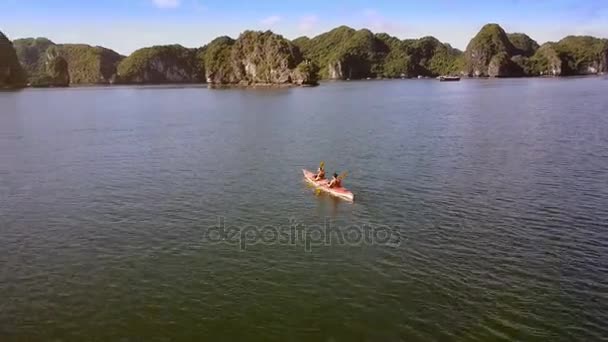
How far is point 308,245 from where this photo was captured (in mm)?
34625

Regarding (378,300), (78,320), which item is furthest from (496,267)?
(78,320)

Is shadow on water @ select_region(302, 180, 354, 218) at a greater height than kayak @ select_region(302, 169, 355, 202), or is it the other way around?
kayak @ select_region(302, 169, 355, 202)

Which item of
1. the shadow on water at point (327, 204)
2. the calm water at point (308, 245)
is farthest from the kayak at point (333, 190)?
the calm water at point (308, 245)

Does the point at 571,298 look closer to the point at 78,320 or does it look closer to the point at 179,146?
the point at 78,320

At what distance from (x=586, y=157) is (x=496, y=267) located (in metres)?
38.9

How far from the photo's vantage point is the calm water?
81.3ft

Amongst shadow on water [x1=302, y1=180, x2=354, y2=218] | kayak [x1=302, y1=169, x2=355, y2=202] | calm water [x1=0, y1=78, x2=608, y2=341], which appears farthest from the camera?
kayak [x1=302, y1=169, x2=355, y2=202]

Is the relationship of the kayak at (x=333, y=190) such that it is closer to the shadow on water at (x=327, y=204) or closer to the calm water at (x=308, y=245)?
the shadow on water at (x=327, y=204)

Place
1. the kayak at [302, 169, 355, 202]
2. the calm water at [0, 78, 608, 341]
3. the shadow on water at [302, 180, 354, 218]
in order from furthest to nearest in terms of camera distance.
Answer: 1. the kayak at [302, 169, 355, 202]
2. the shadow on water at [302, 180, 354, 218]
3. the calm water at [0, 78, 608, 341]

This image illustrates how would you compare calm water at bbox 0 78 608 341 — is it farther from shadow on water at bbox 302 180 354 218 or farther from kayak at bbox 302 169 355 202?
kayak at bbox 302 169 355 202

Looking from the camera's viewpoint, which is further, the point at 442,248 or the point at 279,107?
the point at 279,107

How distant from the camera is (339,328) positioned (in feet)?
78.7

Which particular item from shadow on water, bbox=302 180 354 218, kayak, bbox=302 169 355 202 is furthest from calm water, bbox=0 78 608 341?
kayak, bbox=302 169 355 202

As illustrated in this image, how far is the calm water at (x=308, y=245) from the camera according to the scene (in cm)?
2477
